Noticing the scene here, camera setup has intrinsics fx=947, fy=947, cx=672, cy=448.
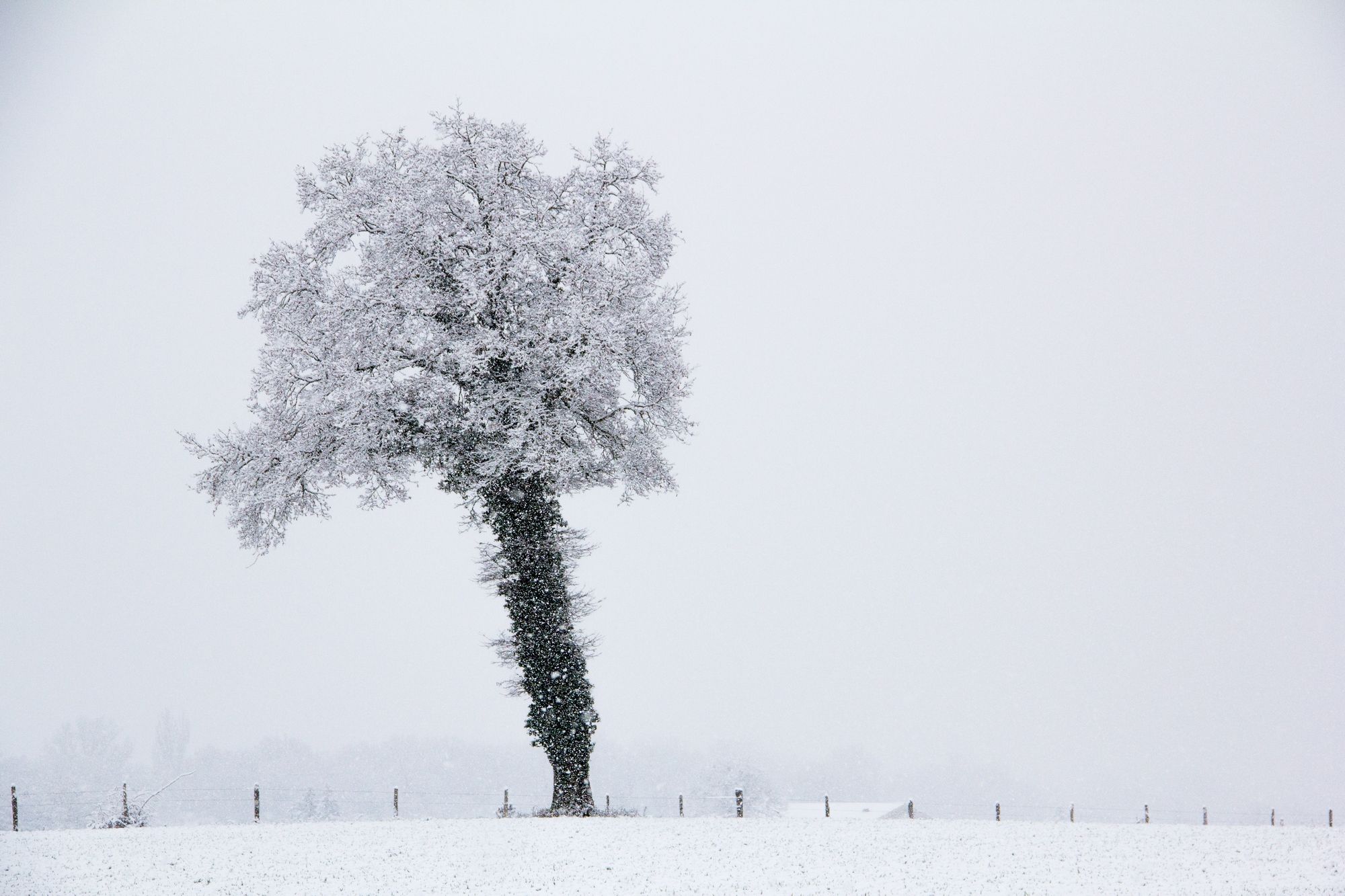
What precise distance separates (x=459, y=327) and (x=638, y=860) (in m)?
12.9

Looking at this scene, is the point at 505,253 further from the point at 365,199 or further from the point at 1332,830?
the point at 1332,830

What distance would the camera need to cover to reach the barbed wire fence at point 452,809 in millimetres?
23641

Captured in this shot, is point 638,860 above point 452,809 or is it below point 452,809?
above

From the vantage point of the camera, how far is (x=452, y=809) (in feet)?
349

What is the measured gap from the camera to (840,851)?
1769 centimetres

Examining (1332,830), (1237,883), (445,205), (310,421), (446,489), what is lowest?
(1332,830)

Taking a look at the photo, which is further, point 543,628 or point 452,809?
point 452,809

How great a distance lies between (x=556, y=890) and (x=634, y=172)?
16.6 metres

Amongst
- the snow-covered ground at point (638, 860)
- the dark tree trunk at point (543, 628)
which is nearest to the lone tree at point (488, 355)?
the dark tree trunk at point (543, 628)

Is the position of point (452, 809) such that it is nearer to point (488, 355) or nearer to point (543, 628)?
point (543, 628)

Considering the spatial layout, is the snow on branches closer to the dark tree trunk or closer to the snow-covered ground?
the dark tree trunk

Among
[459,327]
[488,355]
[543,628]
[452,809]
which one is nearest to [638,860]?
[543,628]

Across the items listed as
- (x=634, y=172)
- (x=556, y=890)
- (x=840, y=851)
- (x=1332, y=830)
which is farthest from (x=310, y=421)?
(x=1332, y=830)

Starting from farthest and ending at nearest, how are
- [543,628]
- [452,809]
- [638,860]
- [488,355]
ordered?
[452,809] → [543,628] → [488,355] → [638,860]
